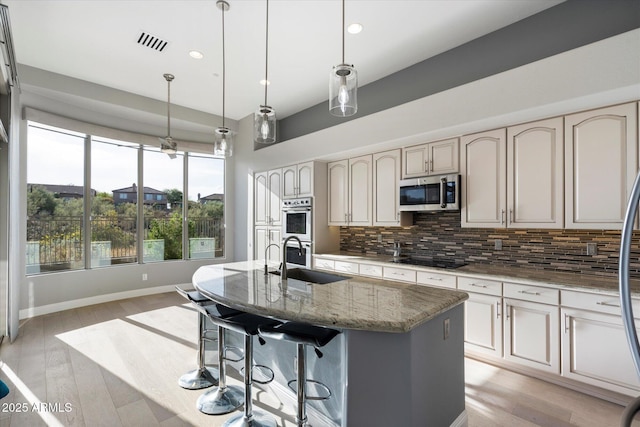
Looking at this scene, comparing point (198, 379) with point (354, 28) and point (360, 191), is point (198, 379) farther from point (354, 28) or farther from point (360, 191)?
point (354, 28)

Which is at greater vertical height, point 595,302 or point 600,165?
point 600,165

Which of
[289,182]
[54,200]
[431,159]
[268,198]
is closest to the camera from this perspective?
[431,159]

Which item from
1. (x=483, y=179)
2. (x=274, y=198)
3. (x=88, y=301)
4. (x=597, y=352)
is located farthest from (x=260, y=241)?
(x=597, y=352)

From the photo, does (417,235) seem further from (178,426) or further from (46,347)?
(46,347)

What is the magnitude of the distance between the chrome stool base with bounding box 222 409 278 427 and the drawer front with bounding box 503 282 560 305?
2.16 meters

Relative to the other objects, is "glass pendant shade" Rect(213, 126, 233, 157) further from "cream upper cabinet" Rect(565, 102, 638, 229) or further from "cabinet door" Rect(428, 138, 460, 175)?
"cream upper cabinet" Rect(565, 102, 638, 229)

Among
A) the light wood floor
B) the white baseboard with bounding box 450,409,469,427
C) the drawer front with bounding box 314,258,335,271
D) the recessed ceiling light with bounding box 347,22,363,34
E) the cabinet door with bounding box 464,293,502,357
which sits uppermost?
the recessed ceiling light with bounding box 347,22,363,34

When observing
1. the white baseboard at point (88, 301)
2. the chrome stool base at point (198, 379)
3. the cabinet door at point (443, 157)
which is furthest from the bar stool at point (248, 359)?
the white baseboard at point (88, 301)

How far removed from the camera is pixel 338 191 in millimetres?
4555

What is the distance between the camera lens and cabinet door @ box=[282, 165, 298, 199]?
4.83m

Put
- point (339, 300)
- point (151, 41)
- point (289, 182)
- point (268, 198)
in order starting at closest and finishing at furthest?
point (339, 300) < point (151, 41) < point (289, 182) < point (268, 198)

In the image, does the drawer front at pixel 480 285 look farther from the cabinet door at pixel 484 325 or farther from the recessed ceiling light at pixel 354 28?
the recessed ceiling light at pixel 354 28

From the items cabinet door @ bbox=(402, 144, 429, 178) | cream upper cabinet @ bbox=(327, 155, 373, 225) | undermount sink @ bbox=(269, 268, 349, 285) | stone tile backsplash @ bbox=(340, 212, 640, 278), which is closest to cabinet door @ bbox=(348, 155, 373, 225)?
cream upper cabinet @ bbox=(327, 155, 373, 225)

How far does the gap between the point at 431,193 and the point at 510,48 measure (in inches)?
62.5
